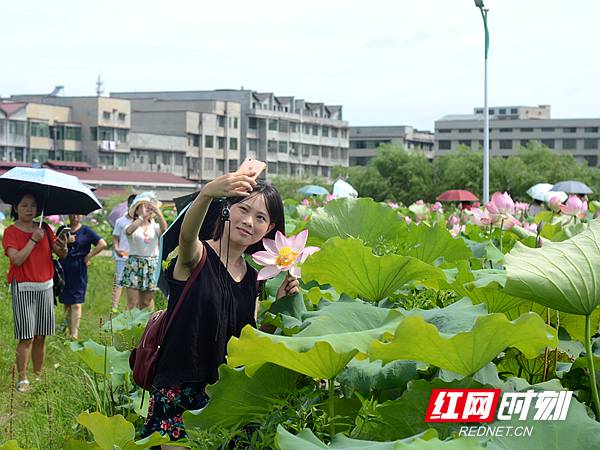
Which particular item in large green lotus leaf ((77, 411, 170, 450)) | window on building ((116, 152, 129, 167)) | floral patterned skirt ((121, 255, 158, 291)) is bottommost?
floral patterned skirt ((121, 255, 158, 291))

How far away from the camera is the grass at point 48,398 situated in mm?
5102

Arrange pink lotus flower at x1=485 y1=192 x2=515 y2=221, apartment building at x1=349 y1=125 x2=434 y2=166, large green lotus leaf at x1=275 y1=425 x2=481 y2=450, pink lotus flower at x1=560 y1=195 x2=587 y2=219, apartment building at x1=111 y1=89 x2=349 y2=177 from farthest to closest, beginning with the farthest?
apartment building at x1=349 y1=125 x2=434 y2=166 < apartment building at x1=111 y1=89 x2=349 y2=177 < pink lotus flower at x1=560 y1=195 x2=587 y2=219 < pink lotus flower at x1=485 y1=192 x2=515 y2=221 < large green lotus leaf at x1=275 y1=425 x2=481 y2=450

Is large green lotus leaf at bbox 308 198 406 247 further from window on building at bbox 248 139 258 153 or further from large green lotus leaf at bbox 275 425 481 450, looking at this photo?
window on building at bbox 248 139 258 153

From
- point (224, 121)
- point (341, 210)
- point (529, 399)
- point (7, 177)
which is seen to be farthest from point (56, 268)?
point (224, 121)

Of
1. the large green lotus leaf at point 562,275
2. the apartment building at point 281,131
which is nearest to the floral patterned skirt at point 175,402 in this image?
the large green lotus leaf at point 562,275

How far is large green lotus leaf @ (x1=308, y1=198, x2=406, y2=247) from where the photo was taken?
12.1 feet

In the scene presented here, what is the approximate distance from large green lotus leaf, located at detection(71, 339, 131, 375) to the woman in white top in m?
5.57

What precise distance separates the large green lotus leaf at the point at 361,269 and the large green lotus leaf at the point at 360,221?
0.86 m

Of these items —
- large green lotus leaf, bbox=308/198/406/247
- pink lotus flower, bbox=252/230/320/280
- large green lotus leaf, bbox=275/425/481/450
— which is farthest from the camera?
large green lotus leaf, bbox=308/198/406/247

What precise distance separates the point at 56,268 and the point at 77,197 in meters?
0.68

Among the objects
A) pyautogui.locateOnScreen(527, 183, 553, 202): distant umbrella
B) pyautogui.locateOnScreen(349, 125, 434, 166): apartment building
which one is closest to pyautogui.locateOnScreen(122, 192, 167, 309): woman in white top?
pyautogui.locateOnScreen(527, 183, 553, 202): distant umbrella

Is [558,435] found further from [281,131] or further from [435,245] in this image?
[281,131]

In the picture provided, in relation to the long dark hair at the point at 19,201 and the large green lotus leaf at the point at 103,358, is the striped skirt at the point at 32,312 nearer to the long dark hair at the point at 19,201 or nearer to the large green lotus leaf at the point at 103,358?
the long dark hair at the point at 19,201

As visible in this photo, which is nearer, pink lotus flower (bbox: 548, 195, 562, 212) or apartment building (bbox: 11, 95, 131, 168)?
pink lotus flower (bbox: 548, 195, 562, 212)
